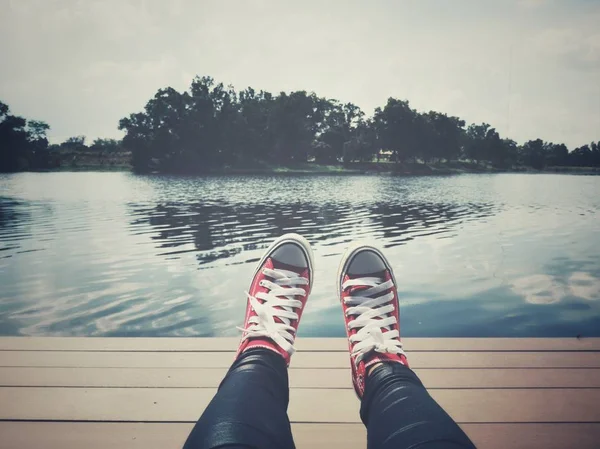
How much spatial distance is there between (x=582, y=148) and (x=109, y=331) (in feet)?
172

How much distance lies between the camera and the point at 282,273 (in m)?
2.11

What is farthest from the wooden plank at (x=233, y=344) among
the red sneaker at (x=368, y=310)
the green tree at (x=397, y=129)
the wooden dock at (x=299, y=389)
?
the green tree at (x=397, y=129)

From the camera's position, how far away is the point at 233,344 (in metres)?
1.85

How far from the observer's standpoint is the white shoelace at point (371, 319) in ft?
5.11

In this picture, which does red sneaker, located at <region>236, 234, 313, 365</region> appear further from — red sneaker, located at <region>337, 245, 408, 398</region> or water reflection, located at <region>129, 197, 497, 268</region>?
water reflection, located at <region>129, 197, 497, 268</region>

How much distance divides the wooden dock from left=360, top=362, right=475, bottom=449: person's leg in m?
0.14

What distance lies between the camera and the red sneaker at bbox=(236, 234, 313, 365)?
5.19 feet

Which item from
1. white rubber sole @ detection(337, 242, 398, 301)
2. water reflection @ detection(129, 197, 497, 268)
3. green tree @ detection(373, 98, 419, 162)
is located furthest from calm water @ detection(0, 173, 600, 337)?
green tree @ detection(373, 98, 419, 162)

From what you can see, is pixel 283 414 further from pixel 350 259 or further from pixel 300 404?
pixel 350 259

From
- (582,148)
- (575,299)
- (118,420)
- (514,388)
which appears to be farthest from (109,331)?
(582,148)

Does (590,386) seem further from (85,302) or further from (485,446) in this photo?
(85,302)

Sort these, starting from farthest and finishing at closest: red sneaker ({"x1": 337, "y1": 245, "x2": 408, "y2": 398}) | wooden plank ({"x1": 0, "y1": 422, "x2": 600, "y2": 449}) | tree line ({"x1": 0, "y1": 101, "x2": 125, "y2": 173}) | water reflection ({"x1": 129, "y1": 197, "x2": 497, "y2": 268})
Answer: tree line ({"x1": 0, "y1": 101, "x2": 125, "y2": 173})
water reflection ({"x1": 129, "y1": 197, "x2": 497, "y2": 268})
red sneaker ({"x1": 337, "y1": 245, "x2": 408, "y2": 398})
wooden plank ({"x1": 0, "y1": 422, "x2": 600, "y2": 449})

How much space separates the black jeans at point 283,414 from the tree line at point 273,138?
51.0 meters

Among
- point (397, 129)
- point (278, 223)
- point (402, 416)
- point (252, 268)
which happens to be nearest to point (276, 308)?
point (402, 416)
